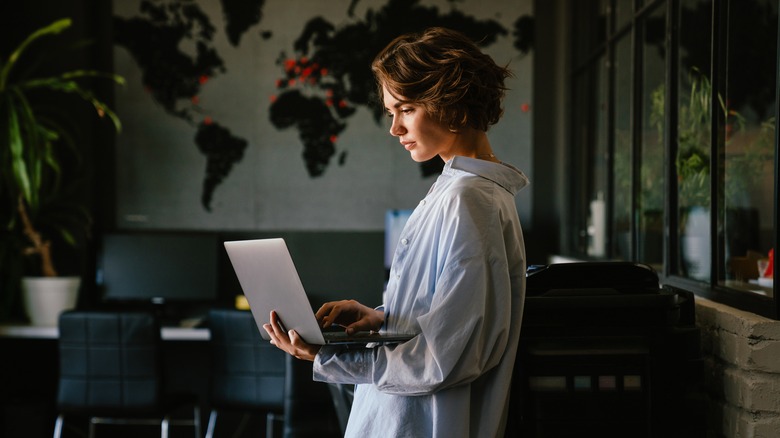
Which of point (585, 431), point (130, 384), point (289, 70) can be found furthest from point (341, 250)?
point (585, 431)

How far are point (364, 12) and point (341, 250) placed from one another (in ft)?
5.04

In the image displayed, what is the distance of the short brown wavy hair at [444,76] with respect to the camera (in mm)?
1430

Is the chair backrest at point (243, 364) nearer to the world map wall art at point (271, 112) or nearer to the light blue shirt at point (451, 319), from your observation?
the world map wall art at point (271, 112)

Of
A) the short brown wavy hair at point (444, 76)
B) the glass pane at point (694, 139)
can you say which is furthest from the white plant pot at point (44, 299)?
the short brown wavy hair at point (444, 76)

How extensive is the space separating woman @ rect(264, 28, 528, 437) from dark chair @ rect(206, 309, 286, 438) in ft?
9.07

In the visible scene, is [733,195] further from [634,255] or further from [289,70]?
[289,70]

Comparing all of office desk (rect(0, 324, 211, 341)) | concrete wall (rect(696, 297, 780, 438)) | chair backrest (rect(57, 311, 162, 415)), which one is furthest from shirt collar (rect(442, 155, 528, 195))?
office desk (rect(0, 324, 211, 341))

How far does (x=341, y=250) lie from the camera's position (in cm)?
552

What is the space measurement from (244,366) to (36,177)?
1.60 m

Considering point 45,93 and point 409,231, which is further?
point 45,93

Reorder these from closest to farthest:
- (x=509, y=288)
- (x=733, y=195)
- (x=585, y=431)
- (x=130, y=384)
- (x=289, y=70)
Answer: (x=509, y=288) → (x=585, y=431) → (x=733, y=195) → (x=130, y=384) → (x=289, y=70)

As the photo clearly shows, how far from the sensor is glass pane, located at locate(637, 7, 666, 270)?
317 cm

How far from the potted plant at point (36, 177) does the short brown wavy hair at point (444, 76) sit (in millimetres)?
3714

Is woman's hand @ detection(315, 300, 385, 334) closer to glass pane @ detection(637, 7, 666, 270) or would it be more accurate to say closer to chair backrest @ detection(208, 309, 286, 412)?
glass pane @ detection(637, 7, 666, 270)
